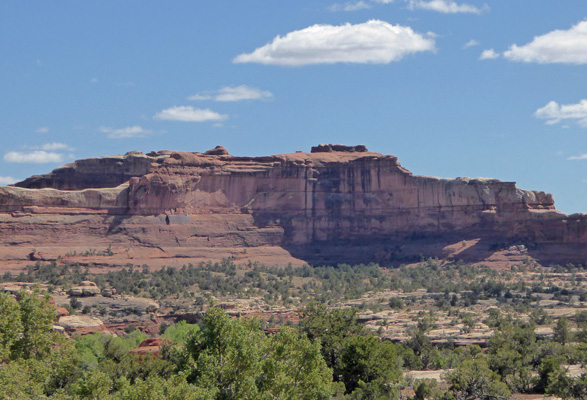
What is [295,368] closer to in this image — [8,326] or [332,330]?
[8,326]

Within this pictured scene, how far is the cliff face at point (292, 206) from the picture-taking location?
88812mm

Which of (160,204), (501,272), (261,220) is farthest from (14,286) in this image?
(501,272)

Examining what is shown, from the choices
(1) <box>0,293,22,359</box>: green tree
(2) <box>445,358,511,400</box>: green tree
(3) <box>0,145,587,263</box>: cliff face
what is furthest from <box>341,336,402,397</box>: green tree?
(3) <box>0,145,587,263</box>: cliff face

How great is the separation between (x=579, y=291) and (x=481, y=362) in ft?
131

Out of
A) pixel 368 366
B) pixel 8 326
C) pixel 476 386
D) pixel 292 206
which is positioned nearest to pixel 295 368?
pixel 368 366

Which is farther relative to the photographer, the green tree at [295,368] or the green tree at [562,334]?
the green tree at [562,334]

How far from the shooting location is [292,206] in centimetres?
9944

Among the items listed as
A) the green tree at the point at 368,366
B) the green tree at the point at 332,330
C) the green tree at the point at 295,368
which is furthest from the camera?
the green tree at the point at 332,330

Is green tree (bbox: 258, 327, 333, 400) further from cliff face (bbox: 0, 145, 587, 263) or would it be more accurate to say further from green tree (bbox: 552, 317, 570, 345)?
cliff face (bbox: 0, 145, 587, 263)

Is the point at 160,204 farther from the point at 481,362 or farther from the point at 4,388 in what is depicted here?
the point at 4,388

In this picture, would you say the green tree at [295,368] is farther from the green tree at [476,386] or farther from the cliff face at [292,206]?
the cliff face at [292,206]

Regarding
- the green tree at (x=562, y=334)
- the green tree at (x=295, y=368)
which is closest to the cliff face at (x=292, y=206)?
the green tree at (x=562, y=334)

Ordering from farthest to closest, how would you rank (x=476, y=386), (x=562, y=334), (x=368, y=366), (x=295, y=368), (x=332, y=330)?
(x=562, y=334)
(x=332, y=330)
(x=368, y=366)
(x=476, y=386)
(x=295, y=368)

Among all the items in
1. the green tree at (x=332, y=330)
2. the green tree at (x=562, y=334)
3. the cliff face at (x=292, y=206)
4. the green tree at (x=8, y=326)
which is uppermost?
the cliff face at (x=292, y=206)
